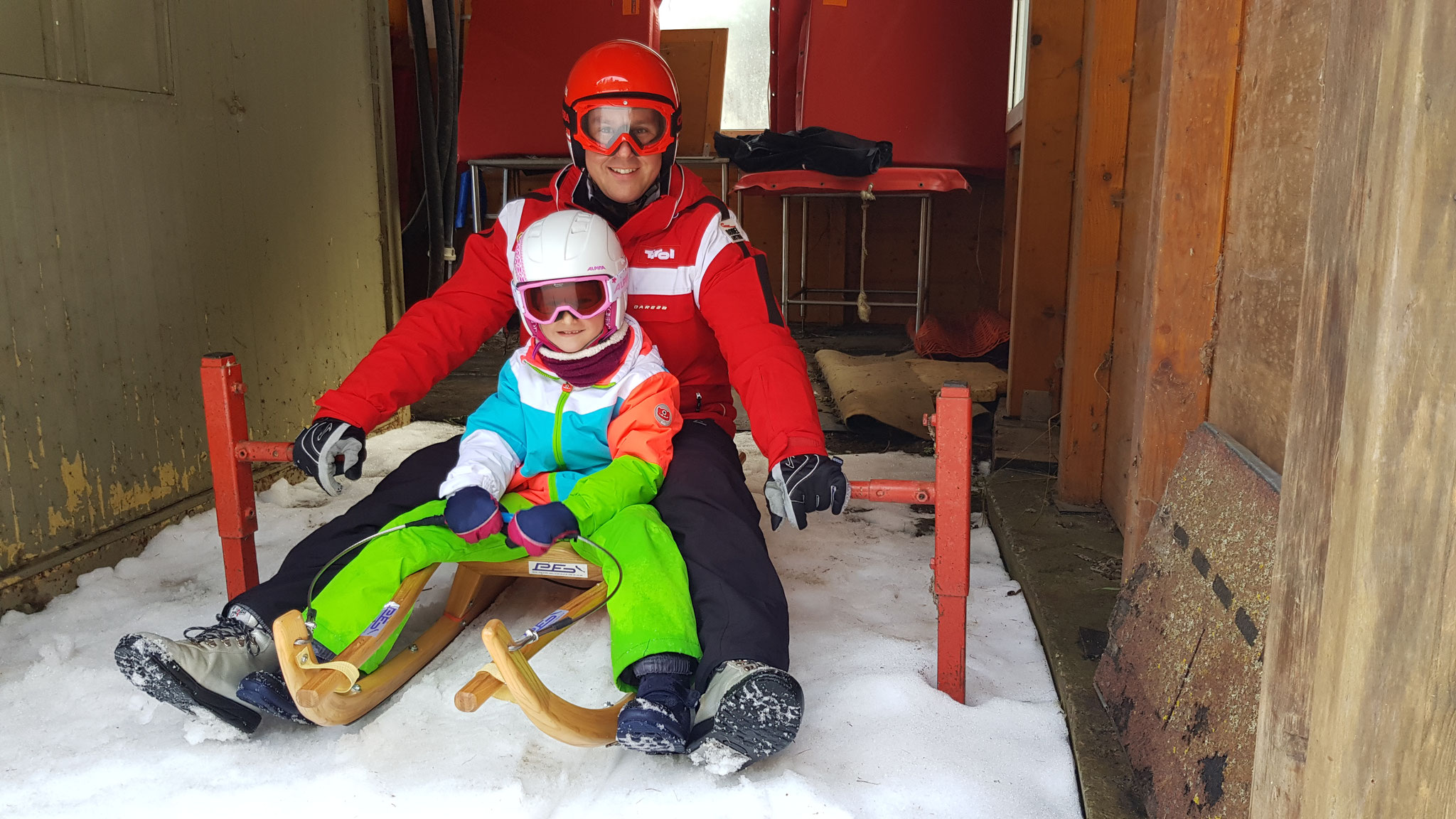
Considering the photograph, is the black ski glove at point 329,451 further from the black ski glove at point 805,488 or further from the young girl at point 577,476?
the black ski glove at point 805,488

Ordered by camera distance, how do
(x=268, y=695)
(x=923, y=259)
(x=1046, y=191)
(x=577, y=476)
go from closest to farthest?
(x=268, y=695) < (x=577, y=476) < (x=1046, y=191) < (x=923, y=259)

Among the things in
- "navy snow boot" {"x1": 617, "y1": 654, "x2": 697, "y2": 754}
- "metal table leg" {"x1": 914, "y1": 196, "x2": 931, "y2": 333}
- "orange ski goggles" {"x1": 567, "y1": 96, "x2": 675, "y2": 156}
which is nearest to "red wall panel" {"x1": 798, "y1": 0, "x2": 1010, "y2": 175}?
"metal table leg" {"x1": 914, "y1": 196, "x2": 931, "y2": 333}

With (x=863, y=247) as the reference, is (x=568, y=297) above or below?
above

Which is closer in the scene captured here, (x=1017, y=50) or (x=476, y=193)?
(x=1017, y=50)

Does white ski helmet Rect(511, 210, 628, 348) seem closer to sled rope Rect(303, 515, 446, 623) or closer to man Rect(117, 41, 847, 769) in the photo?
man Rect(117, 41, 847, 769)

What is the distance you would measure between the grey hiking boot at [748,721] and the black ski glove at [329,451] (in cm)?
90

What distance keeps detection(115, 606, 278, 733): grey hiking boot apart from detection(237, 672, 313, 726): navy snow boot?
4 centimetres

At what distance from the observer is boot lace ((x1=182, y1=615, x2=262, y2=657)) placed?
175 cm

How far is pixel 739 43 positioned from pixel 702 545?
5912 millimetres

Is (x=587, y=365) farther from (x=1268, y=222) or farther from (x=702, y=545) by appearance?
(x=1268, y=222)

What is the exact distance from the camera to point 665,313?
2412 millimetres

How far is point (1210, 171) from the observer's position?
1703 millimetres

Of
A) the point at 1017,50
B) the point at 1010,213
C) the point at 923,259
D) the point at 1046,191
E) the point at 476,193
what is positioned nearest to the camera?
the point at 1046,191

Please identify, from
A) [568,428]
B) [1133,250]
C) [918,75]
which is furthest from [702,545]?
[918,75]
